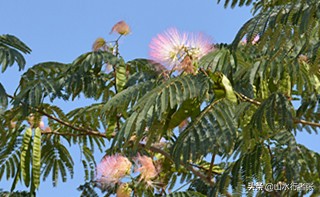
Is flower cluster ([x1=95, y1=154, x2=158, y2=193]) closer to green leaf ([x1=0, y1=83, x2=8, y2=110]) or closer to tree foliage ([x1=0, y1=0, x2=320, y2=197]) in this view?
tree foliage ([x1=0, y1=0, x2=320, y2=197])

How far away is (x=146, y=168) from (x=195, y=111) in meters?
0.66

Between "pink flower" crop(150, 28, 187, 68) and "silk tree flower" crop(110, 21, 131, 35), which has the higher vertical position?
"silk tree flower" crop(110, 21, 131, 35)

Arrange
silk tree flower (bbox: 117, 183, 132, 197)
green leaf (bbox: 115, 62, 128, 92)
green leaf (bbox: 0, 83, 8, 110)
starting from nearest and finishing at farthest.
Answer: silk tree flower (bbox: 117, 183, 132, 197), green leaf (bbox: 0, 83, 8, 110), green leaf (bbox: 115, 62, 128, 92)

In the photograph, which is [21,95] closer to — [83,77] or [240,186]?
[83,77]

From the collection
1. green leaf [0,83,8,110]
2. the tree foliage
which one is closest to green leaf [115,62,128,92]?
the tree foliage

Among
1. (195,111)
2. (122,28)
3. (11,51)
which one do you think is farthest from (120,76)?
(195,111)

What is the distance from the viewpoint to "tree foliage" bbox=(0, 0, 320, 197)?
9.11 feet

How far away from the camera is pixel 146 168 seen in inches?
139

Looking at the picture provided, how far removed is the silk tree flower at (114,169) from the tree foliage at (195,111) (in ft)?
0.12

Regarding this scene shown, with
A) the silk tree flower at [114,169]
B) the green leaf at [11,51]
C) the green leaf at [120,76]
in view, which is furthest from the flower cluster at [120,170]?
the green leaf at [11,51]

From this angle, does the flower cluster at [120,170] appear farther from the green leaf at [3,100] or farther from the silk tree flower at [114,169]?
the green leaf at [3,100]

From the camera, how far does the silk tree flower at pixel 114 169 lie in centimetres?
350

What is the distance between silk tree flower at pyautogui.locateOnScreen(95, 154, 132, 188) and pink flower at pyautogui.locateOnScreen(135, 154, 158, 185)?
5 cm

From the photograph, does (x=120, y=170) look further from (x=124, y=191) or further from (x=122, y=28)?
(x=122, y=28)
